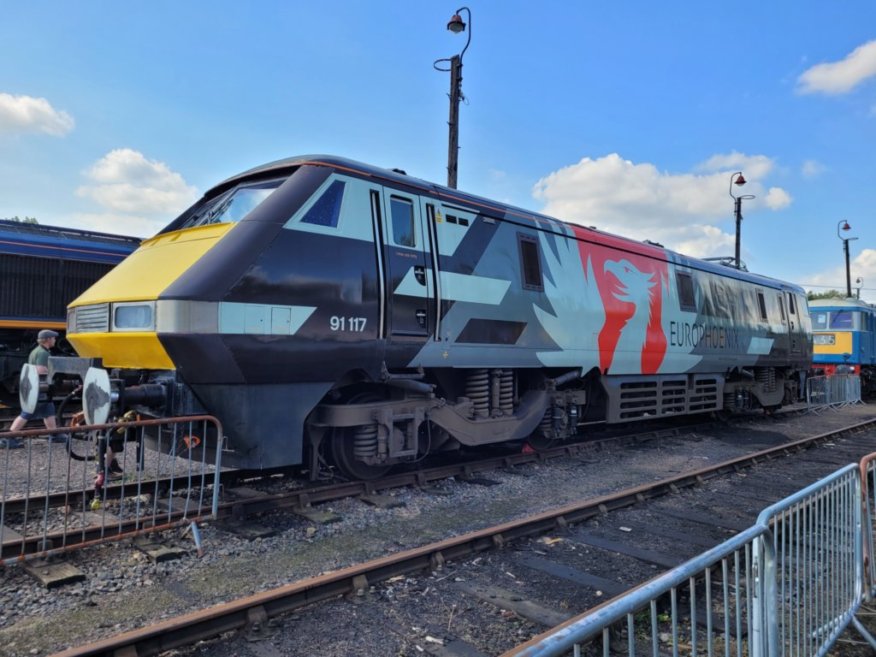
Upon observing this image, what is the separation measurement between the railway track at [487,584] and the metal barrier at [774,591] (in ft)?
1.69

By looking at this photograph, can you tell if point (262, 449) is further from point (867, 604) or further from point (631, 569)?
point (867, 604)

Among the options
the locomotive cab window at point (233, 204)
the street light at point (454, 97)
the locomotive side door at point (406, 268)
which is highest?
the street light at point (454, 97)

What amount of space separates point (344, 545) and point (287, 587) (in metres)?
1.27

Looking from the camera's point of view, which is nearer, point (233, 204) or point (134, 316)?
point (134, 316)

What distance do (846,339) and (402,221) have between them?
22170mm

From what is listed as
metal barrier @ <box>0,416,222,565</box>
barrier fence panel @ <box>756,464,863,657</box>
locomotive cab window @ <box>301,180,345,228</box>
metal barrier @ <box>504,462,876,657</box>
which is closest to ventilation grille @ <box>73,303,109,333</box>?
metal barrier @ <box>0,416,222,565</box>

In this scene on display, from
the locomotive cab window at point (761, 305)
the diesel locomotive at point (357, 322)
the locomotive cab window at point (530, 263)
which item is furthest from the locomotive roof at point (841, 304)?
the locomotive cab window at point (530, 263)

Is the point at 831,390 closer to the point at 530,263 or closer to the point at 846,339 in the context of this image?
the point at 846,339

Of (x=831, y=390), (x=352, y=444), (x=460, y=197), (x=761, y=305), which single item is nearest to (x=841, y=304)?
(x=831, y=390)

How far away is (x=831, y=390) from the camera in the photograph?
20.1 metres

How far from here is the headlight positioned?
5234 millimetres

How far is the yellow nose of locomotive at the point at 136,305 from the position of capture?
5305mm

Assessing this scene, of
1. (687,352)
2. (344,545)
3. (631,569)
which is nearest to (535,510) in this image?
(631,569)

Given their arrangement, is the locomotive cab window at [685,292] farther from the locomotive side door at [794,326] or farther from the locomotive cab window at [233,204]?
the locomotive cab window at [233,204]
